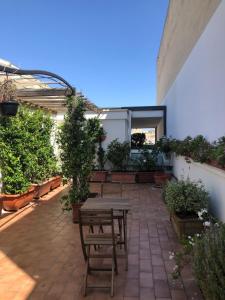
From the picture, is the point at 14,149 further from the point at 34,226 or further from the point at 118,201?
the point at 118,201

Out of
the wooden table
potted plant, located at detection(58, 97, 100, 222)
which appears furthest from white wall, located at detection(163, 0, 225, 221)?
potted plant, located at detection(58, 97, 100, 222)

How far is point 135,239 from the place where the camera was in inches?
207

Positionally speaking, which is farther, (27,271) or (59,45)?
(59,45)

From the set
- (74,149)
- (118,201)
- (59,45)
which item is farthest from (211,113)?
(59,45)

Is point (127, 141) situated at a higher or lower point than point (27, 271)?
higher

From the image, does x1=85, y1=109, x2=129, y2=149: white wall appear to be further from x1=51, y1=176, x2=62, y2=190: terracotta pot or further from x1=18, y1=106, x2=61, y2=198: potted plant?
Answer: x1=18, y1=106, x2=61, y2=198: potted plant

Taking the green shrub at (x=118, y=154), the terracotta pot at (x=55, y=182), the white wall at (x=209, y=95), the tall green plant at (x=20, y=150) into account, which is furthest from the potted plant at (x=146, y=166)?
the tall green plant at (x=20, y=150)

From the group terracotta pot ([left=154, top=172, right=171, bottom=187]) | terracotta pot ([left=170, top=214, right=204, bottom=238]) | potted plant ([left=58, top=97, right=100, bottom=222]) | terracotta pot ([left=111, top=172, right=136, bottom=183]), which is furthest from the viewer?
terracotta pot ([left=111, top=172, right=136, bottom=183])

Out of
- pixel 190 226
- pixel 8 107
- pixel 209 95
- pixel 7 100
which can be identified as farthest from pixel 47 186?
pixel 209 95

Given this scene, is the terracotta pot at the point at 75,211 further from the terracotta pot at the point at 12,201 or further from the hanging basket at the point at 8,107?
the hanging basket at the point at 8,107

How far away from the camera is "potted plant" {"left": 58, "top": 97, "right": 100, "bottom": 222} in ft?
21.9

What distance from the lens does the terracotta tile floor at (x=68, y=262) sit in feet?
11.3

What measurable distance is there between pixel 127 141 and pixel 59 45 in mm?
5941

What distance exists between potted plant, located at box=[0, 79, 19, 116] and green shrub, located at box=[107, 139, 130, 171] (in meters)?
6.22
